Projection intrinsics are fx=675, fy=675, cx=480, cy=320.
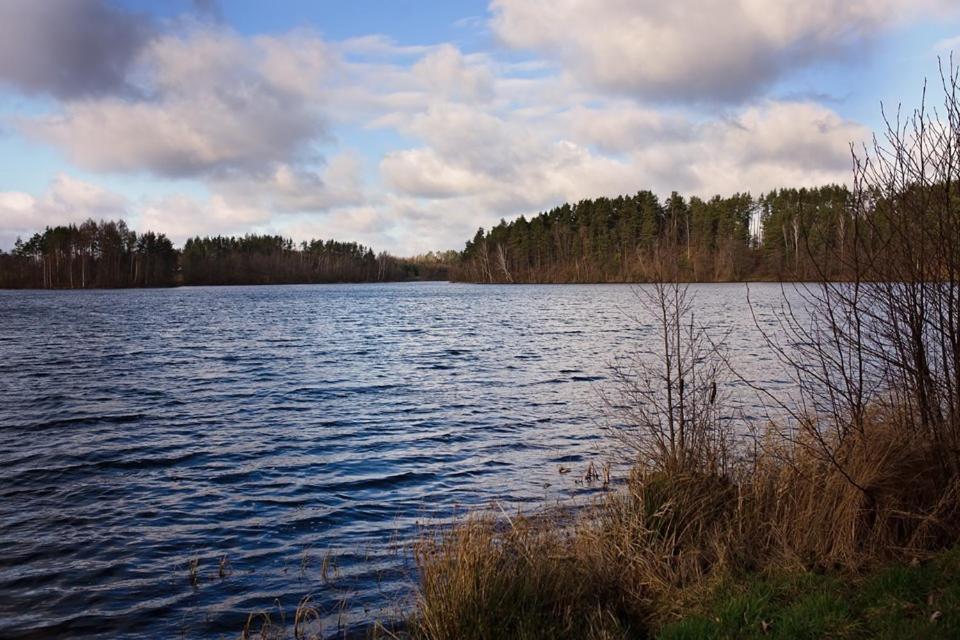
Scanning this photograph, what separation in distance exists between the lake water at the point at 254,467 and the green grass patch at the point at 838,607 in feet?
12.1

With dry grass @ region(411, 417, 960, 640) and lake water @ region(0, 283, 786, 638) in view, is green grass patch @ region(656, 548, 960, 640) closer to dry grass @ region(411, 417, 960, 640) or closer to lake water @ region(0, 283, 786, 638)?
dry grass @ region(411, 417, 960, 640)

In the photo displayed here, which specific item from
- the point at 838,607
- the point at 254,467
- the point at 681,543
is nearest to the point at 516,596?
the point at 681,543

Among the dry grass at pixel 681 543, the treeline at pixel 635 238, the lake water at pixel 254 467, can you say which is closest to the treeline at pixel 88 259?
the treeline at pixel 635 238

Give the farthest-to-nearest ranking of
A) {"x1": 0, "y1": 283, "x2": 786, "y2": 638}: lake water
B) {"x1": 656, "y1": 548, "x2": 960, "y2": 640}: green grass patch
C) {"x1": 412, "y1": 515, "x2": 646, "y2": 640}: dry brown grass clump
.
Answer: {"x1": 0, "y1": 283, "x2": 786, "y2": 638}: lake water < {"x1": 412, "y1": 515, "x2": 646, "y2": 640}: dry brown grass clump < {"x1": 656, "y1": 548, "x2": 960, "y2": 640}: green grass patch

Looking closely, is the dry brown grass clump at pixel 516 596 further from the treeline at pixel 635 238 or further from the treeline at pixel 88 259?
the treeline at pixel 88 259

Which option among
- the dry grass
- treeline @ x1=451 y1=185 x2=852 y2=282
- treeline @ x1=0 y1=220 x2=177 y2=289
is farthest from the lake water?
treeline @ x1=0 y1=220 x2=177 y2=289

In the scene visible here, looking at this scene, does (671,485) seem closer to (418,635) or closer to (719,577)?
(719,577)

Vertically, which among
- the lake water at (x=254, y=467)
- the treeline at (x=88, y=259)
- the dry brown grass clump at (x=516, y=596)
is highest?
the treeline at (x=88, y=259)

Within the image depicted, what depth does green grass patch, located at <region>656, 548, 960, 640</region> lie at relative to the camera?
524 cm

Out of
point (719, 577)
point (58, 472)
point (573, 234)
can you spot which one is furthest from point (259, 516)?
point (573, 234)

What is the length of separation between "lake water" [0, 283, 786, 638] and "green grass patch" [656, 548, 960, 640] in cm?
370

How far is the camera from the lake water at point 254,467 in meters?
8.28

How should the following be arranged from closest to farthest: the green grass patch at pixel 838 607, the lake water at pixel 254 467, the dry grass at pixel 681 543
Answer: the green grass patch at pixel 838 607, the dry grass at pixel 681 543, the lake water at pixel 254 467

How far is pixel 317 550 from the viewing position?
31.5 feet
